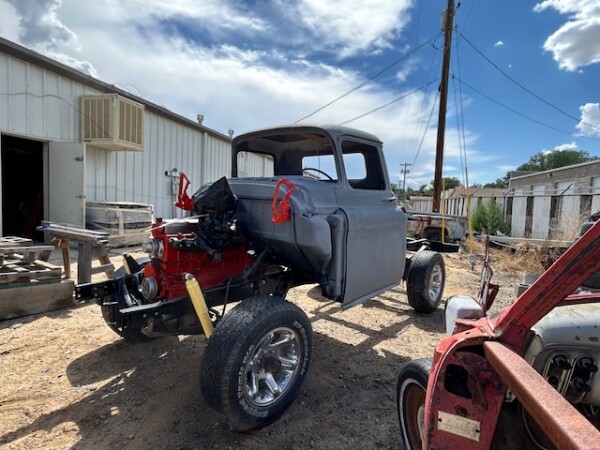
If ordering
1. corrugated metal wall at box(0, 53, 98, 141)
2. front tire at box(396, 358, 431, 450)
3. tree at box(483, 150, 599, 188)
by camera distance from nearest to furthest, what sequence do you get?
front tire at box(396, 358, 431, 450) → corrugated metal wall at box(0, 53, 98, 141) → tree at box(483, 150, 599, 188)

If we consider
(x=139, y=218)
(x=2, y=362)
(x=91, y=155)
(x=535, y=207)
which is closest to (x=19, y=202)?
(x=91, y=155)

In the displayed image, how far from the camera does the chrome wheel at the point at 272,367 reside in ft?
8.49

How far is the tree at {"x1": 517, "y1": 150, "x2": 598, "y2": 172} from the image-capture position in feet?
200

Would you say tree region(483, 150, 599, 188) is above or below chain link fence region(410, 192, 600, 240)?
above

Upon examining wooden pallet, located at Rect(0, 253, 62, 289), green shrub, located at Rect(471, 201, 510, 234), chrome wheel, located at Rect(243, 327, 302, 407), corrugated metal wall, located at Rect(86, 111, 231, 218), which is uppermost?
corrugated metal wall, located at Rect(86, 111, 231, 218)

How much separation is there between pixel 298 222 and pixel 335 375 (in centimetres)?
150

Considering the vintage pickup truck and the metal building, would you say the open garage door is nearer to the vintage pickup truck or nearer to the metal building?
the metal building

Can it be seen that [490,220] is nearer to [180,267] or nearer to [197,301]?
[180,267]

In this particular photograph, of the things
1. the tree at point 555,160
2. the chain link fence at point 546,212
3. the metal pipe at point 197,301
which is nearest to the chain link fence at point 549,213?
the chain link fence at point 546,212

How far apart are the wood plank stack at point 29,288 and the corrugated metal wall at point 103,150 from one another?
197 inches

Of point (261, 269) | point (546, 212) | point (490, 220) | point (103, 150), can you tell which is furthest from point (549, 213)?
point (103, 150)

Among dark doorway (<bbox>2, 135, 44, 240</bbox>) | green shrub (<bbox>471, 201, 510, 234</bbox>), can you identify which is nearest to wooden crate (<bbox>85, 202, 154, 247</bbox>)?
dark doorway (<bbox>2, 135, 44, 240</bbox>)

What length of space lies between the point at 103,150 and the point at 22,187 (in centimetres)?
318

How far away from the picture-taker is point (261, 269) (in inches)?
143
